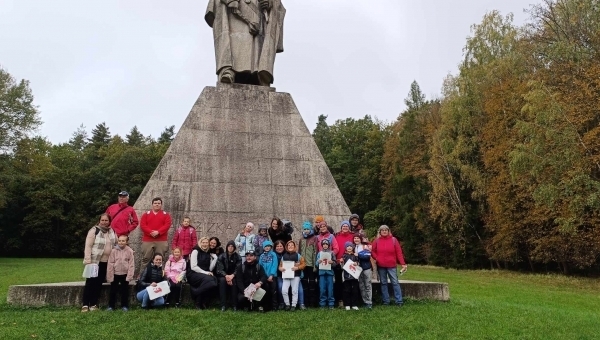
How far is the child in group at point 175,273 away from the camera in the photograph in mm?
7840

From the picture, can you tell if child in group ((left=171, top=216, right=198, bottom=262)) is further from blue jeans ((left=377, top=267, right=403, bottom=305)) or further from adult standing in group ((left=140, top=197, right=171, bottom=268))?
blue jeans ((left=377, top=267, right=403, bottom=305))

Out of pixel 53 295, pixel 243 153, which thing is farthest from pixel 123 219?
pixel 243 153

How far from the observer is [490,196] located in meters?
26.8

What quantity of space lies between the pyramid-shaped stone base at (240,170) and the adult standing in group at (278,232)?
97 centimetres

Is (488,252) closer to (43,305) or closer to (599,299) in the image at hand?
(599,299)

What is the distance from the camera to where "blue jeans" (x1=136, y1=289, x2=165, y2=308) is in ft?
25.0

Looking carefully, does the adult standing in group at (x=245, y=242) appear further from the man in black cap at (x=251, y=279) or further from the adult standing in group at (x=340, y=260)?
the adult standing in group at (x=340, y=260)

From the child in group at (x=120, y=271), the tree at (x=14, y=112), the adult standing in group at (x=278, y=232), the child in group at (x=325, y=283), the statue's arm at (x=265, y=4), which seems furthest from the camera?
the tree at (x=14, y=112)

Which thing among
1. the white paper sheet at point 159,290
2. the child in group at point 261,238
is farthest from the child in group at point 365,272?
the white paper sheet at point 159,290

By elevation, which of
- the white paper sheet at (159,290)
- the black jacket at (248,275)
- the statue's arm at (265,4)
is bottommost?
the white paper sheet at (159,290)

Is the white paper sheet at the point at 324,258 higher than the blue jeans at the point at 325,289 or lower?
higher

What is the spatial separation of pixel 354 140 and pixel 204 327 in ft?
146

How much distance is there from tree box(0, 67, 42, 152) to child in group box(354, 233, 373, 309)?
3188 cm

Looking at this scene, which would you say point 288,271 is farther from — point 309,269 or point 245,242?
point 245,242
